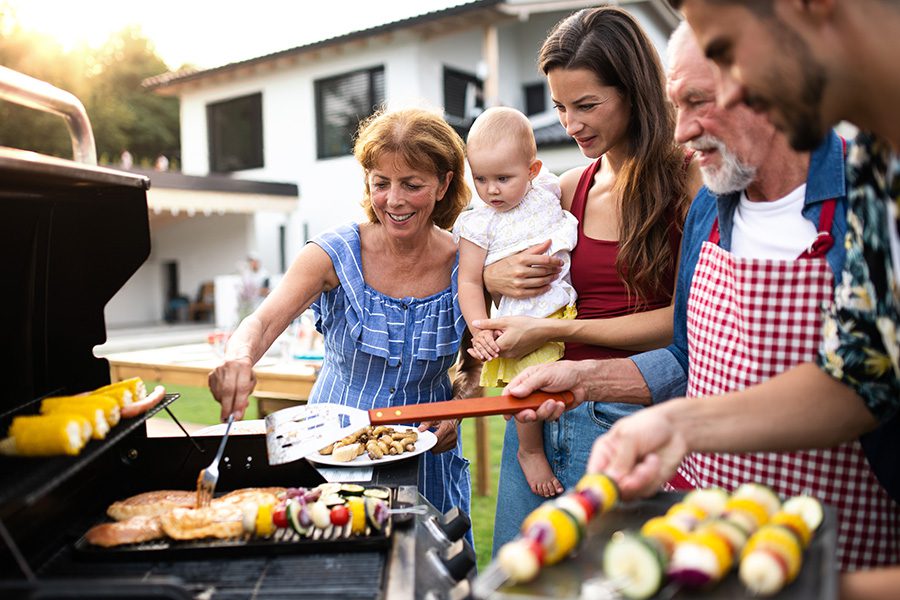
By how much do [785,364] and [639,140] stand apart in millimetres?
994

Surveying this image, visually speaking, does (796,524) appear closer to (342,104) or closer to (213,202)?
(342,104)

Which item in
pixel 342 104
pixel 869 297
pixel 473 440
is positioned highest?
pixel 342 104

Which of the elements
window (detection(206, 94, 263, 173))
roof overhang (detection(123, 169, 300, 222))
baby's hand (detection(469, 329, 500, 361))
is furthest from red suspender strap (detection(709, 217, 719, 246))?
window (detection(206, 94, 263, 173))

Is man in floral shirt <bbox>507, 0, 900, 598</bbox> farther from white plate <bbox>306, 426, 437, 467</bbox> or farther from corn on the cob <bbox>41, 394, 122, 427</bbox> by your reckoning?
corn on the cob <bbox>41, 394, 122, 427</bbox>

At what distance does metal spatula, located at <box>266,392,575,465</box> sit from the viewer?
1.94m

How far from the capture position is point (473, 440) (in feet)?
25.0

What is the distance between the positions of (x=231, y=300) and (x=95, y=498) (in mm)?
16743

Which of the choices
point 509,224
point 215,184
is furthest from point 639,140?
point 215,184

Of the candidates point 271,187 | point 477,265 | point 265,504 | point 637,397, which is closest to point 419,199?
point 477,265

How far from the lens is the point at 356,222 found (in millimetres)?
3115

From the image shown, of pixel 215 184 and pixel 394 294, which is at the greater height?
pixel 215 184

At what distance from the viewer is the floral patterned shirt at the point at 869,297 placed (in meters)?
1.35

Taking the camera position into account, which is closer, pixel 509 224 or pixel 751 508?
pixel 751 508

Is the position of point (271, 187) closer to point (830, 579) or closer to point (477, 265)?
point (477, 265)
